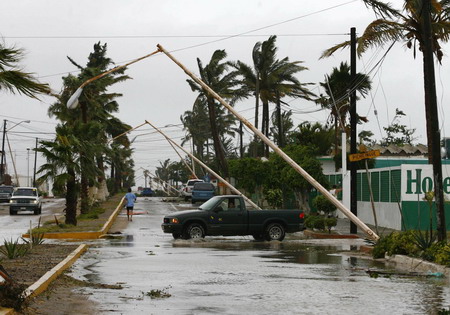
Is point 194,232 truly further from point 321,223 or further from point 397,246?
point 397,246

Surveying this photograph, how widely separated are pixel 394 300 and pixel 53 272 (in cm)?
607

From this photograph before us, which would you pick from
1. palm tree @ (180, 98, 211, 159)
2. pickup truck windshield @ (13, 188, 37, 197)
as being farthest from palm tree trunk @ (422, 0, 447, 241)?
palm tree @ (180, 98, 211, 159)

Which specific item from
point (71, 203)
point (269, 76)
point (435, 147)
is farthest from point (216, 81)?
point (435, 147)

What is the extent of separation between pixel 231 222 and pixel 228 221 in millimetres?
109

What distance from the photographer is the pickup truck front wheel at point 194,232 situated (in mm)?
29453

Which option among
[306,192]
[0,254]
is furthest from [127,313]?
[306,192]

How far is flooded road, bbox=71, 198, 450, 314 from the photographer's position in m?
12.0

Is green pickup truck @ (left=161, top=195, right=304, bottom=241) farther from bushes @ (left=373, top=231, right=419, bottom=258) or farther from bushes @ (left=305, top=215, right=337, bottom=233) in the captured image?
bushes @ (left=373, top=231, right=419, bottom=258)

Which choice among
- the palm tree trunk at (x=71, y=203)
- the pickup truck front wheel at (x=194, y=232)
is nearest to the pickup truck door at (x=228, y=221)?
the pickup truck front wheel at (x=194, y=232)

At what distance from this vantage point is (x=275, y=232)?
97.3 ft

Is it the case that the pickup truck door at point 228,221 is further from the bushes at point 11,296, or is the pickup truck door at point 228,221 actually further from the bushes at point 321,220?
the bushes at point 11,296

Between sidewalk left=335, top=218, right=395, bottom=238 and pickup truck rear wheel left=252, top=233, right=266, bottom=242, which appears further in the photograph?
sidewalk left=335, top=218, right=395, bottom=238

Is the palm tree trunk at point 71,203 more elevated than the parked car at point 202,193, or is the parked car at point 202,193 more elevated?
the parked car at point 202,193

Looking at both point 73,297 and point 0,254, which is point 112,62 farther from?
point 73,297
